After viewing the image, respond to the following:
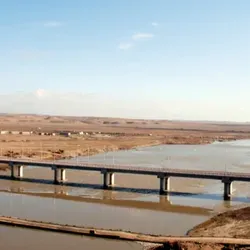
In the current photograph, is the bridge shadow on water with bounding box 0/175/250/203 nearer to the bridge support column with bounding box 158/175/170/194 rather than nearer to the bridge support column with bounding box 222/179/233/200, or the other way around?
the bridge support column with bounding box 222/179/233/200

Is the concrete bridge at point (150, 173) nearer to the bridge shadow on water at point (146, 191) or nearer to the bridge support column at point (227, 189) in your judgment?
the bridge support column at point (227, 189)

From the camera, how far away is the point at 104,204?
4606 cm

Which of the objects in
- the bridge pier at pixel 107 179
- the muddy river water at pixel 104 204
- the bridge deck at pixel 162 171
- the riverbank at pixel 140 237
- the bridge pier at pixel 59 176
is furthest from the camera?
the bridge pier at pixel 59 176

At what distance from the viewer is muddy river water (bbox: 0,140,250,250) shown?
1297 inches

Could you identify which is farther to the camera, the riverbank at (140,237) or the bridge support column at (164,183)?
the bridge support column at (164,183)

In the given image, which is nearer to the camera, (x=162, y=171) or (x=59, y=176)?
(x=162, y=171)

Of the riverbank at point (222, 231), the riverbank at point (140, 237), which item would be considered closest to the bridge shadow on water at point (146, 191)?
the riverbank at point (222, 231)

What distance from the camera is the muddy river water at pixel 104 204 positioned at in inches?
1297

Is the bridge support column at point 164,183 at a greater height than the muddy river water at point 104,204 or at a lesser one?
greater

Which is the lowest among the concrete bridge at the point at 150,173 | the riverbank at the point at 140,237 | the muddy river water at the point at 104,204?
the muddy river water at the point at 104,204

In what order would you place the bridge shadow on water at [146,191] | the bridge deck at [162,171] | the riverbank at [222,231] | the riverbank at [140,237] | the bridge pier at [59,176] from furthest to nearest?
the bridge pier at [59,176], the bridge deck at [162,171], the bridge shadow on water at [146,191], the riverbank at [140,237], the riverbank at [222,231]

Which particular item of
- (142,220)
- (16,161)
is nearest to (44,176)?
(16,161)

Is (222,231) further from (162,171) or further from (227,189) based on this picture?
(162,171)

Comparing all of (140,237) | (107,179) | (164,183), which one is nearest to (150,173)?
(164,183)
